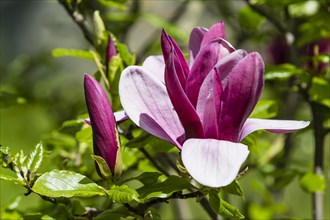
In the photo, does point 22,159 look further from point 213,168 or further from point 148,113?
point 213,168

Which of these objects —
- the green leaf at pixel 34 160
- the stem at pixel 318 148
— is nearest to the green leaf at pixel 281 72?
the stem at pixel 318 148

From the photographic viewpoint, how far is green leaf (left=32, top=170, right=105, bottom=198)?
79 cm

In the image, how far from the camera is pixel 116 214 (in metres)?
0.87

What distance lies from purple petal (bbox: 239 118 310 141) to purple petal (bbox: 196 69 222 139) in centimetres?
4

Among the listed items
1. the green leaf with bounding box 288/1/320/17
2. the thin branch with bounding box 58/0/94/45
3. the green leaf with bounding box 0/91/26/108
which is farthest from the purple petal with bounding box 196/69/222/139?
the green leaf with bounding box 288/1/320/17

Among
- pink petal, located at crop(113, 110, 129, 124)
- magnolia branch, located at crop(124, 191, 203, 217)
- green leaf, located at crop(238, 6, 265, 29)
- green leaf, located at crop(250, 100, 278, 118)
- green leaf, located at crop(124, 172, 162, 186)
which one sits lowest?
green leaf, located at crop(250, 100, 278, 118)

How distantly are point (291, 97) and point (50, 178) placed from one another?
137 centimetres

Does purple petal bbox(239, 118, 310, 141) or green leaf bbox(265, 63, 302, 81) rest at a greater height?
purple petal bbox(239, 118, 310, 141)

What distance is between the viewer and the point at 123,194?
0.80m

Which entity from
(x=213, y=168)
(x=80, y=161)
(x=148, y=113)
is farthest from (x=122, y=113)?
(x=80, y=161)

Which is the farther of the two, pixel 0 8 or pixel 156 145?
pixel 0 8

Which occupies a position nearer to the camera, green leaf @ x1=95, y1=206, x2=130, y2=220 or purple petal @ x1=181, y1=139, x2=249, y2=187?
purple petal @ x1=181, y1=139, x2=249, y2=187

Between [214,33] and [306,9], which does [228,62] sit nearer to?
[214,33]

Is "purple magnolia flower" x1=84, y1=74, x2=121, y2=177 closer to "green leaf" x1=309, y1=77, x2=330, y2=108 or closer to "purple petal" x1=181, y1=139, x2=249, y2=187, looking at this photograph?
"purple petal" x1=181, y1=139, x2=249, y2=187
